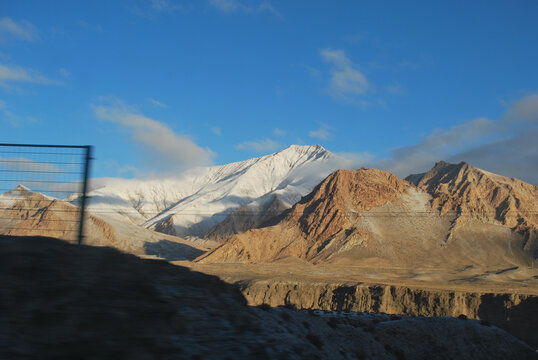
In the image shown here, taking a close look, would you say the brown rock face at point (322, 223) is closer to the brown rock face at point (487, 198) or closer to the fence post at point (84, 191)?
the brown rock face at point (487, 198)

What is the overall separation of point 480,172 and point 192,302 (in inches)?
7684

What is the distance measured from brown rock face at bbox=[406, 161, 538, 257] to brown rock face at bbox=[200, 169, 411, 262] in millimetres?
17111

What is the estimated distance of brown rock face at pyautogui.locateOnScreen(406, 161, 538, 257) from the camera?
409ft

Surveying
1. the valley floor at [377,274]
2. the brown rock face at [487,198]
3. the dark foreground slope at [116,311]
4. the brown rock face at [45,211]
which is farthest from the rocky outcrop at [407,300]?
the brown rock face at [487,198]

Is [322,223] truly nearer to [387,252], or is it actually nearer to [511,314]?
[387,252]

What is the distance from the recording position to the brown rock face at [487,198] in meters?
125

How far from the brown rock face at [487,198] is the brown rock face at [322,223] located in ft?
56.1

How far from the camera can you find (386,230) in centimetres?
11650

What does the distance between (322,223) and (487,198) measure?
76715 mm

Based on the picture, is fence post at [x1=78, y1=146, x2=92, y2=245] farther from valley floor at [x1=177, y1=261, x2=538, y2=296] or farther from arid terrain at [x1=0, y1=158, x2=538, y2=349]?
valley floor at [x1=177, y1=261, x2=538, y2=296]

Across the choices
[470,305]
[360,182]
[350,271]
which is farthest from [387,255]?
[470,305]

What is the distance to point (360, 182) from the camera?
13562 cm

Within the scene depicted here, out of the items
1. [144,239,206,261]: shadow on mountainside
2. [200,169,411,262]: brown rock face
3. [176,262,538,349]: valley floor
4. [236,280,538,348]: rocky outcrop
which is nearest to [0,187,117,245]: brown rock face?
[176,262,538,349]: valley floor

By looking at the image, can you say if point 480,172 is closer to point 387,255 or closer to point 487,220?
point 487,220
